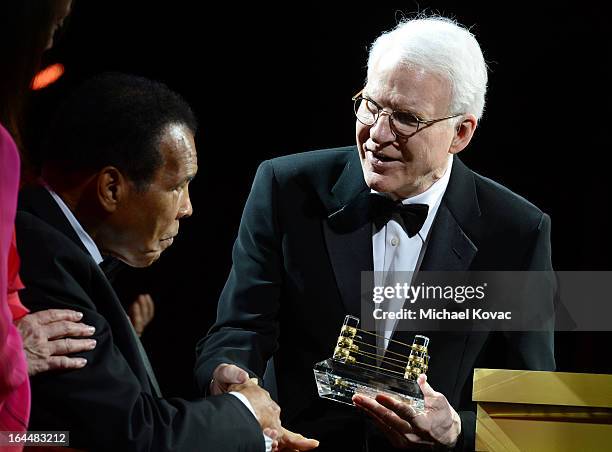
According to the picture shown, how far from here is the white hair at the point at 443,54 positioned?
9.71 feet

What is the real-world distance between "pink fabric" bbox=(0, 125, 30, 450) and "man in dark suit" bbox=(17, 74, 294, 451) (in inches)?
7.0

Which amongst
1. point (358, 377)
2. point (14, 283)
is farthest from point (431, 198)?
point (14, 283)

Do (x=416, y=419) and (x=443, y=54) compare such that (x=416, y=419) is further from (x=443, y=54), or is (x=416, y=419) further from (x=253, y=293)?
(x=443, y=54)

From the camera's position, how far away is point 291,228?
10.3ft

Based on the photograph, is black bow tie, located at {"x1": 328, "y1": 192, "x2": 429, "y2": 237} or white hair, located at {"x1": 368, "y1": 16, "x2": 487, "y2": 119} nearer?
white hair, located at {"x1": 368, "y1": 16, "x2": 487, "y2": 119}

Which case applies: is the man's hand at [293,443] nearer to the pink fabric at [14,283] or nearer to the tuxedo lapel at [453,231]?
the tuxedo lapel at [453,231]

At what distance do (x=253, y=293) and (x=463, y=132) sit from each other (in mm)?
911

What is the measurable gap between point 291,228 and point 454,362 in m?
0.72

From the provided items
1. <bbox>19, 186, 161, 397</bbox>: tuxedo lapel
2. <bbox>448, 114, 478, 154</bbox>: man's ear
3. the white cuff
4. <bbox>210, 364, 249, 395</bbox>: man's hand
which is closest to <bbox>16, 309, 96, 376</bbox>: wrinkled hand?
<bbox>19, 186, 161, 397</bbox>: tuxedo lapel

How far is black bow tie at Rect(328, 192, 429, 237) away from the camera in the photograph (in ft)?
10.3

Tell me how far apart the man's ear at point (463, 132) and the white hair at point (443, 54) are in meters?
0.03

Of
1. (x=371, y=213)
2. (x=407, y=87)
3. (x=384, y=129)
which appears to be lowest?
(x=371, y=213)

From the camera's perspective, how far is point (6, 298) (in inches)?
78.1

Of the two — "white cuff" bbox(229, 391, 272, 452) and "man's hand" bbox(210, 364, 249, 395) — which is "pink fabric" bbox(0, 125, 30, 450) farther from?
"man's hand" bbox(210, 364, 249, 395)
